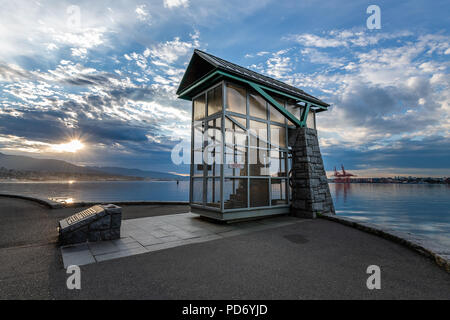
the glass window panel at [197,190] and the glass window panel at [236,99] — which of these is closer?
the glass window panel at [236,99]

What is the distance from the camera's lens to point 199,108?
9.24 metres

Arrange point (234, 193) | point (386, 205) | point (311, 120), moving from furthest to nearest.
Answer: point (386, 205) < point (311, 120) < point (234, 193)

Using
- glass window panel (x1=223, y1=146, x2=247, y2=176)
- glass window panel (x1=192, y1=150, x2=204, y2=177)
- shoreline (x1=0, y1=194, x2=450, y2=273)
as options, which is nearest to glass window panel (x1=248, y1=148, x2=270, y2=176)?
glass window panel (x1=223, y1=146, x2=247, y2=176)

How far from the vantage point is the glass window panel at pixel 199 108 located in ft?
29.4

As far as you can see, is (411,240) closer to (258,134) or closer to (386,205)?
(258,134)

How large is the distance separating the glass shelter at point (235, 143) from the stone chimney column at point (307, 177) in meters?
0.38

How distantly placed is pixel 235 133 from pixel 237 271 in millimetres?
5289

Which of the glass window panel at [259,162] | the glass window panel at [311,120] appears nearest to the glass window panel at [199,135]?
the glass window panel at [259,162]

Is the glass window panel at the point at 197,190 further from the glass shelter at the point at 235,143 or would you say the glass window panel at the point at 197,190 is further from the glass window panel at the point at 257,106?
the glass window panel at the point at 257,106

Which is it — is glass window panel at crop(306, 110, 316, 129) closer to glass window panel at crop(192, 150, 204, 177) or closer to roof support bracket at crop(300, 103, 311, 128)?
roof support bracket at crop(300, 103, 311, 128)

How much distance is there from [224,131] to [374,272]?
547 centimetres

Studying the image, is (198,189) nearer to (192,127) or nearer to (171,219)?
(171,219)

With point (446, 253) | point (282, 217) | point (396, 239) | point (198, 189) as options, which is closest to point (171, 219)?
point (198, 189)
